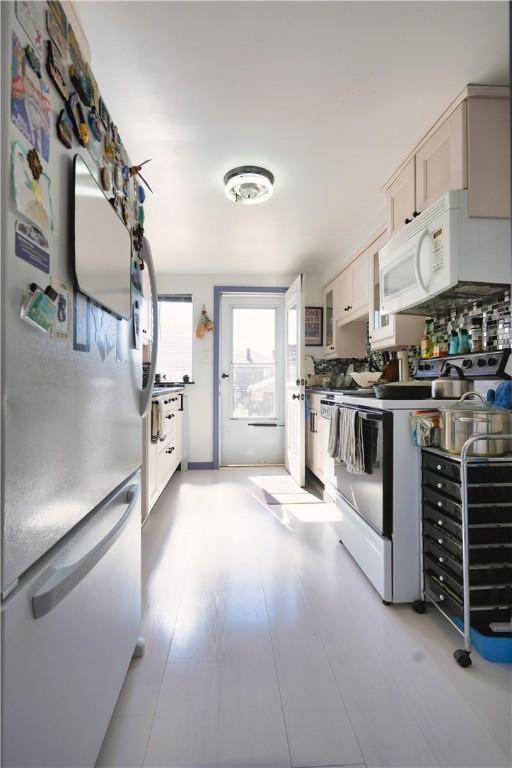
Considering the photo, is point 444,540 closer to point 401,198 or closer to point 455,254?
point 455,254

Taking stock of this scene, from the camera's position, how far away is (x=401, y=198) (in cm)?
235

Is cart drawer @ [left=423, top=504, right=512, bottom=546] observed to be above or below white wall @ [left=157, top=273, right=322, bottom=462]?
below

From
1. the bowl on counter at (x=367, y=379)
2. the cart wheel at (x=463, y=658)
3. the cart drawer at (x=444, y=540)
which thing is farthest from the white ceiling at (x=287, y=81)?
the cart wheel at (x=463, y=658)

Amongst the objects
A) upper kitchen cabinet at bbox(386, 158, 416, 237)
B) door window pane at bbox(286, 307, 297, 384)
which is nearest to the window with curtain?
door window pane at bbox(286, 307, 297, 384)

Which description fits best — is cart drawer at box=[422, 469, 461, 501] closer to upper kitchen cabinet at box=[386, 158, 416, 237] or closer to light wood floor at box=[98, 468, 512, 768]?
light wood floor at box=[98, 468, 512, 768]

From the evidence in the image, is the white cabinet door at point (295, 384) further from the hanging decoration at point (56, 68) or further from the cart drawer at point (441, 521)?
the hanging decoration at point (56, 68)

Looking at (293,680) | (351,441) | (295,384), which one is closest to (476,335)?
(351,441)

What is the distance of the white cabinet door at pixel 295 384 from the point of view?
3729 mm

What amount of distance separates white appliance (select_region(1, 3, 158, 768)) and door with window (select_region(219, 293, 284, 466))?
11.9 ft

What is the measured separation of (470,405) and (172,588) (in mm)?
1568

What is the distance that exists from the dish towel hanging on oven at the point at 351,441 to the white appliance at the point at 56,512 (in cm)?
127

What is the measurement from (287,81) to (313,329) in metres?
3.09

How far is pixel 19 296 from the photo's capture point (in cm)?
60

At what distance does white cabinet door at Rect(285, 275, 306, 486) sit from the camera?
3.73 m
